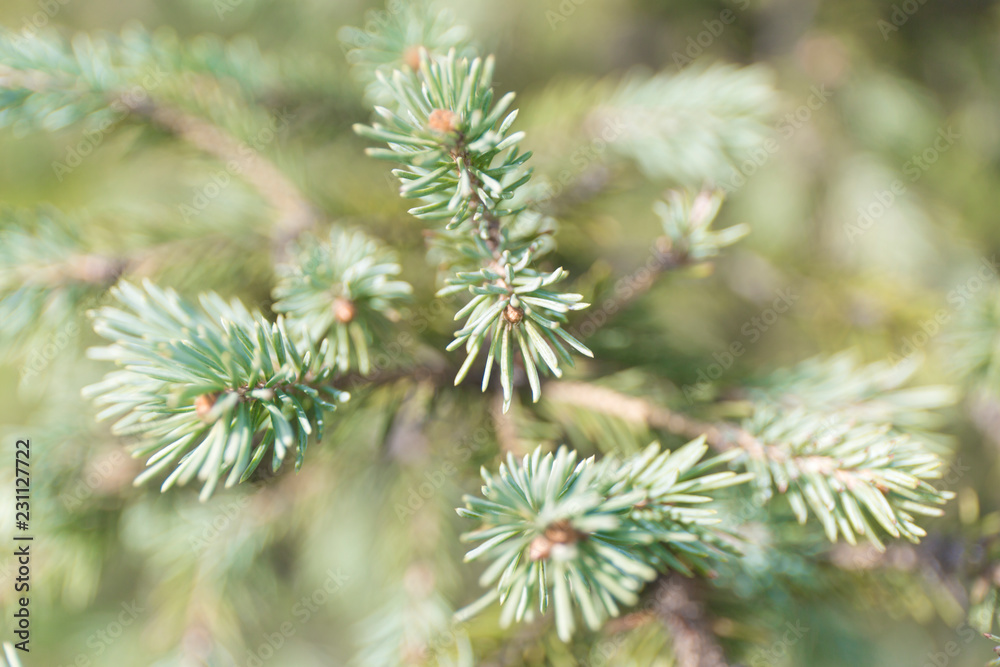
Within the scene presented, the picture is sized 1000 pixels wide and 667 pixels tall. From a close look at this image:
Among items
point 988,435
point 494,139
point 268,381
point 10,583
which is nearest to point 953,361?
point 988,435

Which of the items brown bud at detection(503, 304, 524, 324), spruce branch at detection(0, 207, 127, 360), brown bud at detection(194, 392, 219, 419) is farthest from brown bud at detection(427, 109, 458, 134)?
spruce branch at detection(0, 207, 127, 360)

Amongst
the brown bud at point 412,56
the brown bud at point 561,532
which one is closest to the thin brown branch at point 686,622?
the brown bud at point 561,532

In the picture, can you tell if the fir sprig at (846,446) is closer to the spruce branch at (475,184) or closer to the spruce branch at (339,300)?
the spruce branch at (475,184)

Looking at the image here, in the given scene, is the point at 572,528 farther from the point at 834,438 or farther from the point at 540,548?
the point at 834,438

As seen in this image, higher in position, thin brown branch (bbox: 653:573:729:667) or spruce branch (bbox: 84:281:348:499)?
spruce branch (bbox: 84:281:348:499)

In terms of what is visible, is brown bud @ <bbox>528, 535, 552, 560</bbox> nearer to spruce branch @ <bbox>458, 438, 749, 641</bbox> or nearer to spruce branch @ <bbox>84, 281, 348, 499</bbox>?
spruce branch @ <bbox>458, 438, 749, 641</bbox>

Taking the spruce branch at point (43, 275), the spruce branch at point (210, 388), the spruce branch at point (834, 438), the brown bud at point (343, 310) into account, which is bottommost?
the spruce branch at point (43, 275)
